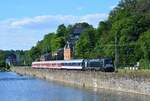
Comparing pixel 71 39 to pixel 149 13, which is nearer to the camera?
pixel 149 13

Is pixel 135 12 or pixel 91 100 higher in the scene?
pixel 135 12

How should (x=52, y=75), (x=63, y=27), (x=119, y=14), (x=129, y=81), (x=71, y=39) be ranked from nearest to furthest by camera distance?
(x=129, y=81)
(x=52, y=75)
(x=119, y=14)
(x=71, y=39)
(x=63, y=27)

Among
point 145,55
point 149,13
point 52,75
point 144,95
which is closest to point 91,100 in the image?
point 144,95

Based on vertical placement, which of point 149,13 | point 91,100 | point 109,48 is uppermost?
point 149,13

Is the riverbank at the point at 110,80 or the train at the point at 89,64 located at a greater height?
the train at the point at 89,64

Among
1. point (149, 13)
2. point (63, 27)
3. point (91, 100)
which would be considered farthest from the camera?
point (63, 27)

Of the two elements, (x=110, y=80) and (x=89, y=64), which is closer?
(x=110, y=80)

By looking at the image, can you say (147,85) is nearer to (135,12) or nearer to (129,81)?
(129,81)

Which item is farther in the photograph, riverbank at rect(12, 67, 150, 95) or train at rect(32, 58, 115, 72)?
train at rect(32, 58, 115, 72)

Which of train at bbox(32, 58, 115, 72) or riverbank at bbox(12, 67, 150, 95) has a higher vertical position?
train at bbox(32, 58, 115, 72)

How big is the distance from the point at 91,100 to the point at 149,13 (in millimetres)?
59785

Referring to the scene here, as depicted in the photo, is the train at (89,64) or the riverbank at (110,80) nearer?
the riverbank at (110,80)

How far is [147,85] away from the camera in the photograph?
49281mm

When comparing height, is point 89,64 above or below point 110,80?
above
